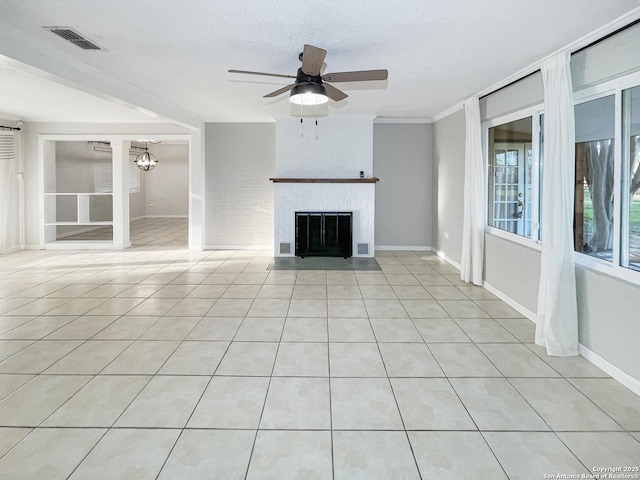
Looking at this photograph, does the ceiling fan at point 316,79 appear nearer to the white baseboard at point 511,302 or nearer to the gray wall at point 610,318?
the gray wall at point 610,318

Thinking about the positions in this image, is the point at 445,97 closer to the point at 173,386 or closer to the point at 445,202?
the point at 445,202

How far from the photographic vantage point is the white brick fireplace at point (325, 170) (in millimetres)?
7625

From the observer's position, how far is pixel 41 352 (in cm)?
338

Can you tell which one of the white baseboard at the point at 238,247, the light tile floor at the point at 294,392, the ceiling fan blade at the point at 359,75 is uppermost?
the ceiling fan blade at the point at 359,75

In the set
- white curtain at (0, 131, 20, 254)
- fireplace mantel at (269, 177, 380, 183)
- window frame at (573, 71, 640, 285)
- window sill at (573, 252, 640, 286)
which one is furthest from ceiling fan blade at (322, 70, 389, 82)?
white curtain at (0, 131, 20, 254)

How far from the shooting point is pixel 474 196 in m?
5.46

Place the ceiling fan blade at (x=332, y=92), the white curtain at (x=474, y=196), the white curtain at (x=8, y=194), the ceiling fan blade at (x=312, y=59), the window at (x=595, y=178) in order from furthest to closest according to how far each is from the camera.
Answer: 1. the white curtain at (x=8, y=194)
2. the white curtain at (x=474, y=196)
3. the ceiling fan blade at (x=332, y=92)
4. the window at (x=595, y=178)
5. the ceiling fan blade at (x=312, y=59)

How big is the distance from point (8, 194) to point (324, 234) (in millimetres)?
5853

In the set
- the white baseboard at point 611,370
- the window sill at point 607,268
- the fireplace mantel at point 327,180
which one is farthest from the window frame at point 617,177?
the fireplace mantel at point 327,180

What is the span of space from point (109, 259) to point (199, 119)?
296cm

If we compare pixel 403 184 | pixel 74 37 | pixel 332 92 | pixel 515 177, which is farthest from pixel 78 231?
pixel 515 177

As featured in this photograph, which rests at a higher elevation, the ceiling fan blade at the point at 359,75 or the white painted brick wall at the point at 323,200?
the ceiling fan blade at the point at 359,75

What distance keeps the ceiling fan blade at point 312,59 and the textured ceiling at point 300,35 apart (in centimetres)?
23

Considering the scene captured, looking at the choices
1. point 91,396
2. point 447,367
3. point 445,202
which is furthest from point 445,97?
point 91,396
